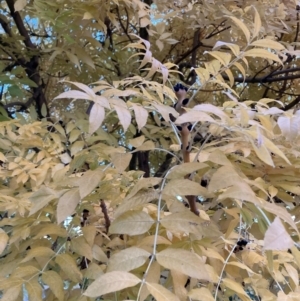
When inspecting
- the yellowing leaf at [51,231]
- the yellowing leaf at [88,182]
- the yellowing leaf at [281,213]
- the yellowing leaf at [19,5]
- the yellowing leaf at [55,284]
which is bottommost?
the yellowing leaf at [55,284]

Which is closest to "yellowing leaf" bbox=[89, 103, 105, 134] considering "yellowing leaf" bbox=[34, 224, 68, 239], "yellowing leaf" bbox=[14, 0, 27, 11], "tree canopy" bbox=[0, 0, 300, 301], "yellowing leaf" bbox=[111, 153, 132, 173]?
"tree canopy" bbox=[0, 0, 300, 301]

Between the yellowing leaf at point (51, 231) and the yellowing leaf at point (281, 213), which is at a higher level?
the yellowing leaf at point (281, 213)

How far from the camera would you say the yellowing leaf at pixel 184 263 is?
1.35 ft

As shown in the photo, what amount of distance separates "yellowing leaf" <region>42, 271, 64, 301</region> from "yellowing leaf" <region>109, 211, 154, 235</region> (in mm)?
130

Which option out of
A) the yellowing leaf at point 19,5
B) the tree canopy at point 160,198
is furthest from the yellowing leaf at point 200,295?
the yellowing leaf at point 19,5

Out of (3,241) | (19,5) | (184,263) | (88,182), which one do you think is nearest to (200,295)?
(184,263)

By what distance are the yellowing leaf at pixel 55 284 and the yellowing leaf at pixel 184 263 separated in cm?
17

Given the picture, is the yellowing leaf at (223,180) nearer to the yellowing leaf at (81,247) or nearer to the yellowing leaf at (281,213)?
the yellowing leaf at (281,213)

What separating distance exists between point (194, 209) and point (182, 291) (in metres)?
0.11

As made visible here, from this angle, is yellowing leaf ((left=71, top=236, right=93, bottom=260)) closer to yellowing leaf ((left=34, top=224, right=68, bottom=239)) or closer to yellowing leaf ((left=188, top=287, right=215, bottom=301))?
yellowing leaf ((left=34, top=224, right=68, bottom=239))

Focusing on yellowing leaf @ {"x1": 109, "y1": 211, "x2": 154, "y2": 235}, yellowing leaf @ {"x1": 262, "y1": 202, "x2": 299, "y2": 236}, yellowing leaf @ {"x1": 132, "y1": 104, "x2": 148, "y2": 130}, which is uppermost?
yellowing leaf @ {"x1": 132, "y1": 104, "x2": 148, "y2": 130}

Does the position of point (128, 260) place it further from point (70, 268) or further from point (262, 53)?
point (262, 53)

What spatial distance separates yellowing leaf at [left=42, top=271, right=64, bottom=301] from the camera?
53cm

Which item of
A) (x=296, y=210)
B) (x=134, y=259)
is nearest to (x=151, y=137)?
(x=296, y=210)
